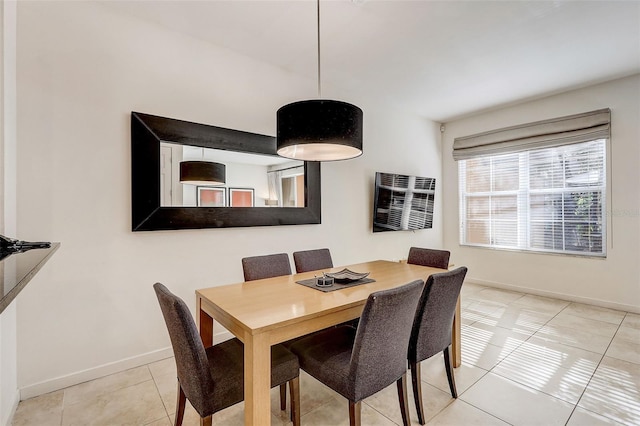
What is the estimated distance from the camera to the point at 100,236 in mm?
2281

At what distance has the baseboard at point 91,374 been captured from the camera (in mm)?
2041

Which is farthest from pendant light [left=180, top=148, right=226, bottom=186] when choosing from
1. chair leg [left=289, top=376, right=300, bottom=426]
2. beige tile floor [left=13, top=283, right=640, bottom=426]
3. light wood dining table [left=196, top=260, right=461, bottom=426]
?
chair leg [left=289, top=376, right=300, bottom=426]

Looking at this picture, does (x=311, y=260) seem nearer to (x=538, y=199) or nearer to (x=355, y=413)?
(x=355, y=413)

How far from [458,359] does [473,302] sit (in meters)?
1.85

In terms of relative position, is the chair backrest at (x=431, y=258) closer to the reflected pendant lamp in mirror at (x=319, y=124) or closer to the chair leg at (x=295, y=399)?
the reflected pendant lamp in mirror at (x=319, y=124)

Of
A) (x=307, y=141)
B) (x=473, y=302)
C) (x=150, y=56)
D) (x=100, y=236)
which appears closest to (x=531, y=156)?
(x=473, y=302)

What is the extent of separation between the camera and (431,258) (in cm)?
273

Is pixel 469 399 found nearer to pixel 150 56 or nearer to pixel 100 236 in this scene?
pixel 100 236

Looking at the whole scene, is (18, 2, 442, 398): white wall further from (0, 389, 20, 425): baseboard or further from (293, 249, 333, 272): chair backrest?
(293, 249, 333, 272): chair backrest

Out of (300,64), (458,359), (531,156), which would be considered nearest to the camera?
(458,359)

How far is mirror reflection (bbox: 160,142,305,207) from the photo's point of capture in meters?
2.57

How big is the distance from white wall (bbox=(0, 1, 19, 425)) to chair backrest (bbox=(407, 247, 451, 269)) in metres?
2.98

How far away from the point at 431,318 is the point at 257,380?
1071 millimetres

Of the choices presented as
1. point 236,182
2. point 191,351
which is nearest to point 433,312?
point 191,351
